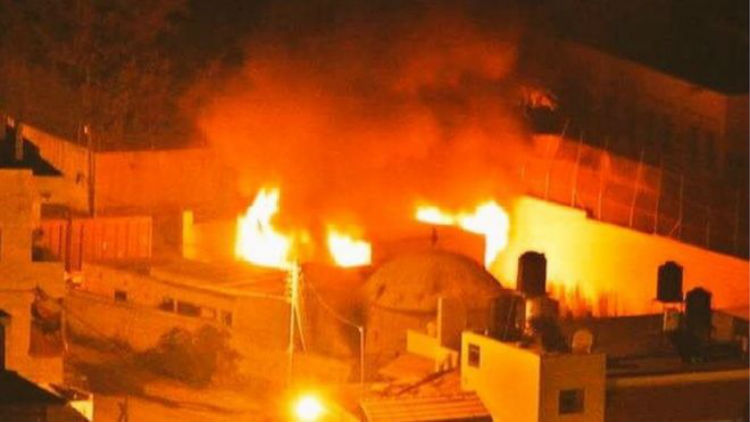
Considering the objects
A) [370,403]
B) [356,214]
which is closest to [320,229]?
[356,214]

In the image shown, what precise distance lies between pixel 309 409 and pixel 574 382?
2922 mm

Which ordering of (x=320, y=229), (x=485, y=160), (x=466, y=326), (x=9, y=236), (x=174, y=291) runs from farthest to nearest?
(x=485, y=160), (x=320, y=229), (x=174, y=291), (x=466, y=326), (x=9, y=236)

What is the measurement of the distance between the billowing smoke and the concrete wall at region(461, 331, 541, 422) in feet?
35.3

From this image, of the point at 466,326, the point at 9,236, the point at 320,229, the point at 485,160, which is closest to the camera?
the point at 9,236

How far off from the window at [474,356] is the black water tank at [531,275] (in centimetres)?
250

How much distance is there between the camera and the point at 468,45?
107ft

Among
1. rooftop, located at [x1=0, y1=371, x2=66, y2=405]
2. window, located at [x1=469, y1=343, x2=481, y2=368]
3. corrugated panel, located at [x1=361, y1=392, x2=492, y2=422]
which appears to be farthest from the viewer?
window, located at [x1=469, y1=343, x2=481, y2=368]

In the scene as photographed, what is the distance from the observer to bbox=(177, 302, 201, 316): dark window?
23.2 meters

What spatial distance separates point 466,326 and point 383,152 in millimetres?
11540

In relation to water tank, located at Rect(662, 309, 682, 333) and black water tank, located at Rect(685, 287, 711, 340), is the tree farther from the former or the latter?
black water tank, located at Rect(685, 287, 711, 340)

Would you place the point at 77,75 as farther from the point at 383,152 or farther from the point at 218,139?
the point at 383,152

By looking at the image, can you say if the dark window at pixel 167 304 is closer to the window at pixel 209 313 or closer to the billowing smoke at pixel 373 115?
the window at pixel 209 313

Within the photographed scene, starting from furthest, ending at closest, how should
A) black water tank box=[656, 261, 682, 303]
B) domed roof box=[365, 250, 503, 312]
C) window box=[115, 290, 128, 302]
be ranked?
window box=[115, 290, 128, 302] < domed roof box=[365, 250, 503, 312] < black water tank box=[656, 261, 682, 303]

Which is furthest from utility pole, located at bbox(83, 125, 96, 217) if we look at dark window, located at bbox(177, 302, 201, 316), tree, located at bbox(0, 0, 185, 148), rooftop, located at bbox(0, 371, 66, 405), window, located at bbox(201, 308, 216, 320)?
rooftop, located at bbox(0, 371, 66, 405)
